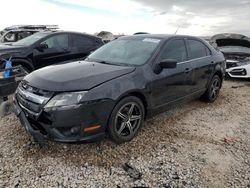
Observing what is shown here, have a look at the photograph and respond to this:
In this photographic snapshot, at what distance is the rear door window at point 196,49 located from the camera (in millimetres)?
4579

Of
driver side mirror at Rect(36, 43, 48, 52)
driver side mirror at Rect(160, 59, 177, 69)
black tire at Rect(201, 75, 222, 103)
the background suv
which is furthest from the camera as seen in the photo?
driver side mirror at Rect(36, 43, 48, 52)

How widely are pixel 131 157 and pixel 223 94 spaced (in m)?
4.24

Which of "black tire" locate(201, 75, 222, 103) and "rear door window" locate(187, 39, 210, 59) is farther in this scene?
"black tire" locate(201, 75, 222, 103)

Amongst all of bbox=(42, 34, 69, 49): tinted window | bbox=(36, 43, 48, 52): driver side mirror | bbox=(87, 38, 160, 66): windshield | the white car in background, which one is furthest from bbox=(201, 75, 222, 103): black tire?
bbox=(36, 43, 48, 52): driver side mirror

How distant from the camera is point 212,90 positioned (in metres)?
5.41

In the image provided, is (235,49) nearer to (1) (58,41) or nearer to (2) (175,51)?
(2) (175,51)

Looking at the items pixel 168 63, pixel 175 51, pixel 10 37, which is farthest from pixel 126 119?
pixel 10 37

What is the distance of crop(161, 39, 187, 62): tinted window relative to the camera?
3944 millimetres

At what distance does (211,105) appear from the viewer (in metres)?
5.34

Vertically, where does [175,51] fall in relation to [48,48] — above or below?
above

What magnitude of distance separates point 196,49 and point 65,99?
3.18 m

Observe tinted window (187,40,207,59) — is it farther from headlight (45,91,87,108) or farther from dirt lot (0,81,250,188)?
headlight (45,91,87,108)

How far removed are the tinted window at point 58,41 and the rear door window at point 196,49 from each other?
12.1ft

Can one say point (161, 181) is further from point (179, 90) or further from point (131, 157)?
point (179, 90)
